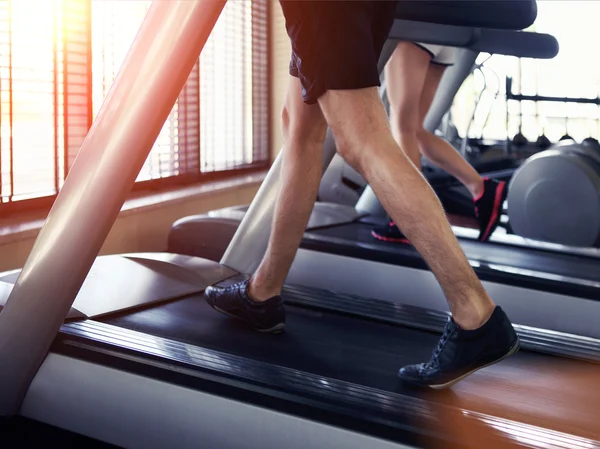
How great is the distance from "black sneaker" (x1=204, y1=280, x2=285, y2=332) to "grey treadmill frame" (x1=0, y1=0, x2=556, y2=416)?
0.41 metres

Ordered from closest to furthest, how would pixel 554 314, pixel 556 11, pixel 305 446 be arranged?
pixel 305 446
pixel 554 314
pixel 556 11

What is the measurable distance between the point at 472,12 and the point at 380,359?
0.92m

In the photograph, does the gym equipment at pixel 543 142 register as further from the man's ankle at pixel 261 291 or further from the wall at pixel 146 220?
the man's ankle at pixel 261 291

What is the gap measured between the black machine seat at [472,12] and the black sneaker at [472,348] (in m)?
0.88

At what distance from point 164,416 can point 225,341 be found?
311mm

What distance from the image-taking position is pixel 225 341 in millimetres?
1645

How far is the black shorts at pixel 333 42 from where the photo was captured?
4.24 ft

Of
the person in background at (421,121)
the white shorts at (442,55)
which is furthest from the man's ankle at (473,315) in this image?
the white shorts at (442,55)

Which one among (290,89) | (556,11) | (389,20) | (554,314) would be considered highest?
(556,11)

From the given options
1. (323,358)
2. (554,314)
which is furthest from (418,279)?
(323,358)

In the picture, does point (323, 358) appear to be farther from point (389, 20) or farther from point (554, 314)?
point (554, 314)

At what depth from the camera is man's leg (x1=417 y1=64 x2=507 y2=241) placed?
2.79 meters

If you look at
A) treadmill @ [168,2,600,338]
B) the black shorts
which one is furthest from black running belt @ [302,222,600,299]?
the black shorts

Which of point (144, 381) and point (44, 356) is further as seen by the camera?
point (44, 356)
